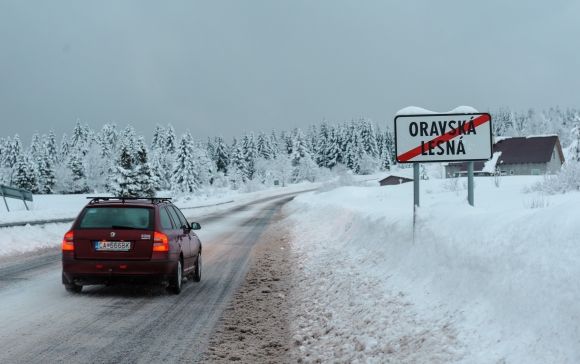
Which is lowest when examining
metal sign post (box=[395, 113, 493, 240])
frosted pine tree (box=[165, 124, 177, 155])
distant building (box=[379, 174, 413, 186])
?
distant building (box=[379, 174, 413, 186])

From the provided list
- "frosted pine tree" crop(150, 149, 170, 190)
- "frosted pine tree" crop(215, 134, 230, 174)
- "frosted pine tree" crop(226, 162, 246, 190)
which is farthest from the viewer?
"frosted pine tree" crop(215, 134, 230, 174)

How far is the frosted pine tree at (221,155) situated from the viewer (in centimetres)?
12888

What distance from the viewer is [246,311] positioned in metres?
7.61

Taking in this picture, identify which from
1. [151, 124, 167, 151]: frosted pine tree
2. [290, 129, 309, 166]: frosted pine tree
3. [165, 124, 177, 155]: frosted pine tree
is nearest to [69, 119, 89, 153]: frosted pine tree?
[151, 124, 167, 151]: frosted pine tree

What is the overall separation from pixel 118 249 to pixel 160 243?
0.69 meters

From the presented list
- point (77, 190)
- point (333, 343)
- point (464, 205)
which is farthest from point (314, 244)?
point (77, 190)

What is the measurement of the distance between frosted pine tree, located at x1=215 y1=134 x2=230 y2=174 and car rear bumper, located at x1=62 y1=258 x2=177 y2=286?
12073 cm

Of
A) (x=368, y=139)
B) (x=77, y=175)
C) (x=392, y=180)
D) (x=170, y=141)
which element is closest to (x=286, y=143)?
(x=368, y=139)

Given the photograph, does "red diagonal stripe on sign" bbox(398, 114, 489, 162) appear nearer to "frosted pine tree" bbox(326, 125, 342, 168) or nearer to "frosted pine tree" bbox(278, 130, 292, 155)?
"frosted pine tree" bbox(326, 125, 342, 168)

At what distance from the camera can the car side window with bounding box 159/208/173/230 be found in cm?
893

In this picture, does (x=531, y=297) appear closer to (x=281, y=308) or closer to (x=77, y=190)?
(x=281, y=308)

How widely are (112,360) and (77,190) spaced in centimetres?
10549

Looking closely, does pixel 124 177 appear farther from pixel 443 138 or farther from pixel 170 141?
pixel 443 138

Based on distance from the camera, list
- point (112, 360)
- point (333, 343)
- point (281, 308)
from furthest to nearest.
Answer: point (281, 308)
point (333, 343)
point (112, 360)
